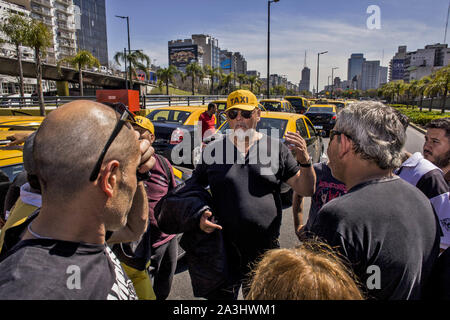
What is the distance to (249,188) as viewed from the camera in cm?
218

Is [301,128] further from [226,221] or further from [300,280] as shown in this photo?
[300,280]

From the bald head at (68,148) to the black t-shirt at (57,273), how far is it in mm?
189

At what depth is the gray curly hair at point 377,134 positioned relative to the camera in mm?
1395

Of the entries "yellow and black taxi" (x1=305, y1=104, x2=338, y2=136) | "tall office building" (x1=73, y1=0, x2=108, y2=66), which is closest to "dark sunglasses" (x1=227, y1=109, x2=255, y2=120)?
"yellow and black taxi" (x1=305, y1=104, x2=338, y2=136)

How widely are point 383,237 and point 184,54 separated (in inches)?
5213

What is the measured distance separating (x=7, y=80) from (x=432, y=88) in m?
73.3

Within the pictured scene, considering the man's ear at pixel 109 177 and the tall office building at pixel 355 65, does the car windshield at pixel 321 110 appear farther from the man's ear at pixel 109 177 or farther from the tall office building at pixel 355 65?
the tall office building at pixel 355 65

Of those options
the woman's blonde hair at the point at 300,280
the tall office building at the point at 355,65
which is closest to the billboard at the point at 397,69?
the tall office building at the point at 355,65

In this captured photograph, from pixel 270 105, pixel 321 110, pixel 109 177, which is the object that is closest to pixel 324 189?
pixel 109 177

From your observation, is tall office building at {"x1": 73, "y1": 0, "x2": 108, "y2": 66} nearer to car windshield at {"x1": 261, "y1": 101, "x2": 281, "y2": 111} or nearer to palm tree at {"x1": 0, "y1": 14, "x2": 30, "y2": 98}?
palm tree at {"x1": 0, "y1": 14, "x2": 30, "y2": 98}

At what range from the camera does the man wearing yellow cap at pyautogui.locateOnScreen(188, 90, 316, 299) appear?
2.14 meters

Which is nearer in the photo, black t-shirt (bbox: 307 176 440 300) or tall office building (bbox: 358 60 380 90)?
black t-shirt (bbox: 307 176 440 300)
